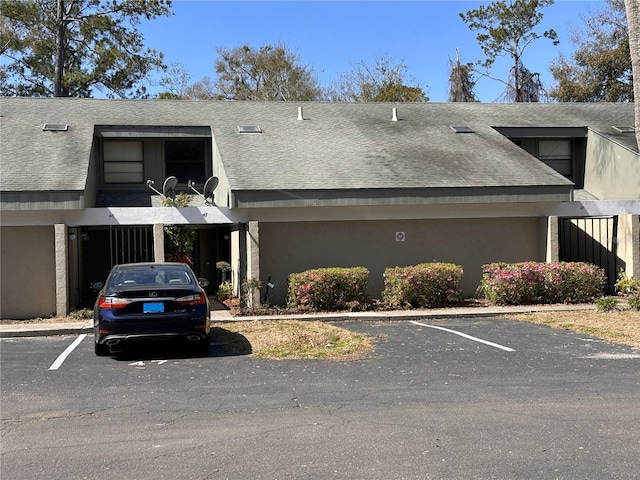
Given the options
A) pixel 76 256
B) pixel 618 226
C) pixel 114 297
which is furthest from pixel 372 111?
pixel 114 297

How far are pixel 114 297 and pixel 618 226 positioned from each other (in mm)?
13573

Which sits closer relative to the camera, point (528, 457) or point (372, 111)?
point (528, 457)

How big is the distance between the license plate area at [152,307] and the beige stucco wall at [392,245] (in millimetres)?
6873

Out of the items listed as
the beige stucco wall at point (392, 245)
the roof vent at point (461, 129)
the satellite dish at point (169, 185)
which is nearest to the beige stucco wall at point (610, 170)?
the beige stucco wall at point (392, 245)

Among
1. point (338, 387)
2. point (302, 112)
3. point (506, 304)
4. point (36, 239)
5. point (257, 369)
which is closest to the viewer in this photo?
→ point (338, 387)

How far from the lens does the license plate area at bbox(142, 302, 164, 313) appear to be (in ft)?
32.7

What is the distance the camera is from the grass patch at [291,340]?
1031cm

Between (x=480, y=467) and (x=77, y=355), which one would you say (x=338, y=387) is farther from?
(x=77, y=355)

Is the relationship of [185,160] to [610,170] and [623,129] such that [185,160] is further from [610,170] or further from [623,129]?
[623,129]

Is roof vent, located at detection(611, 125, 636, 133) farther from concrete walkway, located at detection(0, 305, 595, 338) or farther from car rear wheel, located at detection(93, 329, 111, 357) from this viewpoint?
car rear wheel, located at detection(93, 329, 111, 357)

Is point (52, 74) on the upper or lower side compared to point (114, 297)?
upper

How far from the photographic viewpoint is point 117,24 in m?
32.9

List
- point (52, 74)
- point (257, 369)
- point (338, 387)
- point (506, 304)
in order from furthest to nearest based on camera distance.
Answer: point (52, 74) → point (506, 304) → point (257, 369) → point (338, 387)

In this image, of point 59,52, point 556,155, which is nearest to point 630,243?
point 556,155
